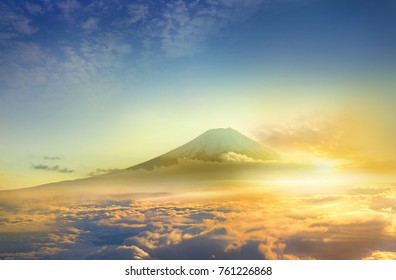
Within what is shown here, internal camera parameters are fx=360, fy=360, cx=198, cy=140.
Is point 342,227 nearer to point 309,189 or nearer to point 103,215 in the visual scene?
point 309,189

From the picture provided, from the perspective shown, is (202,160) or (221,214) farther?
(202,160)

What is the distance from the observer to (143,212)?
201 inches

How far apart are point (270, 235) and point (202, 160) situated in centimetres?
168

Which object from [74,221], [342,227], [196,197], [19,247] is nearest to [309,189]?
[342,227]

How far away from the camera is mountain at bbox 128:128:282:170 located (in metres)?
5.35

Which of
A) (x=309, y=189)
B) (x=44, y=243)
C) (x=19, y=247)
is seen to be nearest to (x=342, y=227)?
(x=309, y=189)

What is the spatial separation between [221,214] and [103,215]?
66.2 inches

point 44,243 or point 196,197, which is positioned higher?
point 196,197

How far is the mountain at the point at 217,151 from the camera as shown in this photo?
5.35 m

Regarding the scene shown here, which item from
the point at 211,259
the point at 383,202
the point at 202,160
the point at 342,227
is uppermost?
the point at 202,160

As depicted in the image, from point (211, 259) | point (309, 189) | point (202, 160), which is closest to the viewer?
point (211, 259)

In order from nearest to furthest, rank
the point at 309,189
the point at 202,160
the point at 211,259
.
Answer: the point at 211,259 < the point at 309,189 < the point at 202,160

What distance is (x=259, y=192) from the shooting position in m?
5.12

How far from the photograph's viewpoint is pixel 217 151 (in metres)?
5.81
